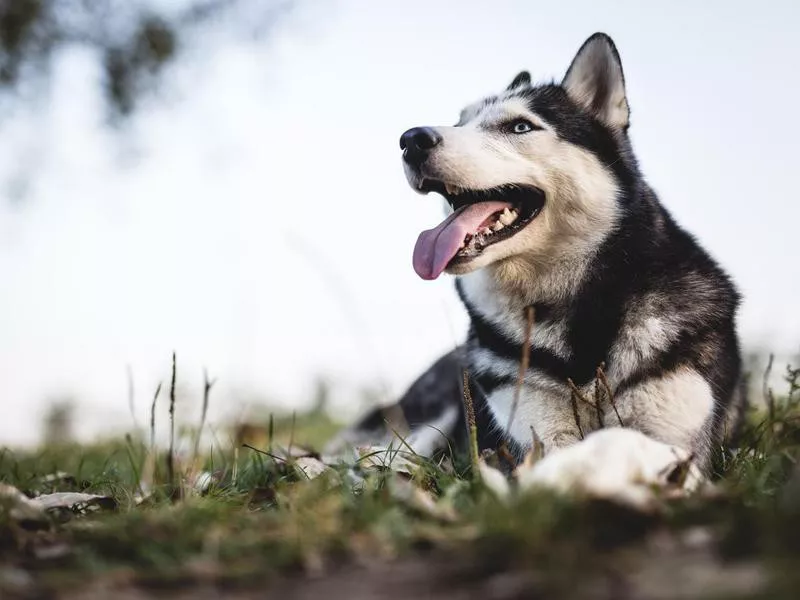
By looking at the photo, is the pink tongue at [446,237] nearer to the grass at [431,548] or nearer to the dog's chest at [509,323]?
the dog's chest at [509,323]

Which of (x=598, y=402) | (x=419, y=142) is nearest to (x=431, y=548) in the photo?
(x=598, y=402)

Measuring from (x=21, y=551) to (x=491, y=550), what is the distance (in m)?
1.23

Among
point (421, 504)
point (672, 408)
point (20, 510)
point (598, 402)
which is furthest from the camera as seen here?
point (672, 408)

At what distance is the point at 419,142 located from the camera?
386 cm

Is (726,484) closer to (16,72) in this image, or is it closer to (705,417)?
(705,417)

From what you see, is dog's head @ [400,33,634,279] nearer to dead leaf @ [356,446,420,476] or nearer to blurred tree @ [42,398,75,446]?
dead leaf @ [356,446,420,476]

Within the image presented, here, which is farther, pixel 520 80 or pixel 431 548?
pixel 520 80

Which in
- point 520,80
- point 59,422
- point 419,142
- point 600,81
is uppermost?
point 520,80

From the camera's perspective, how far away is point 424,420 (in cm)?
579

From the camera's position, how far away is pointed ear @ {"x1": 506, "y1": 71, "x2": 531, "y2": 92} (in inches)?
189

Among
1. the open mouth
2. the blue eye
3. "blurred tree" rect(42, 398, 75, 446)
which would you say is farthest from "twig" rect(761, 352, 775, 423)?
"blurred tree" rect(42, 398, 75, 446)

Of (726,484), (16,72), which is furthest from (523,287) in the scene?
(16,72)

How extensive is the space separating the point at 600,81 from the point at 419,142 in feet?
3.65

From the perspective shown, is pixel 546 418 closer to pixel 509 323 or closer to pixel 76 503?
pixel 509 323
